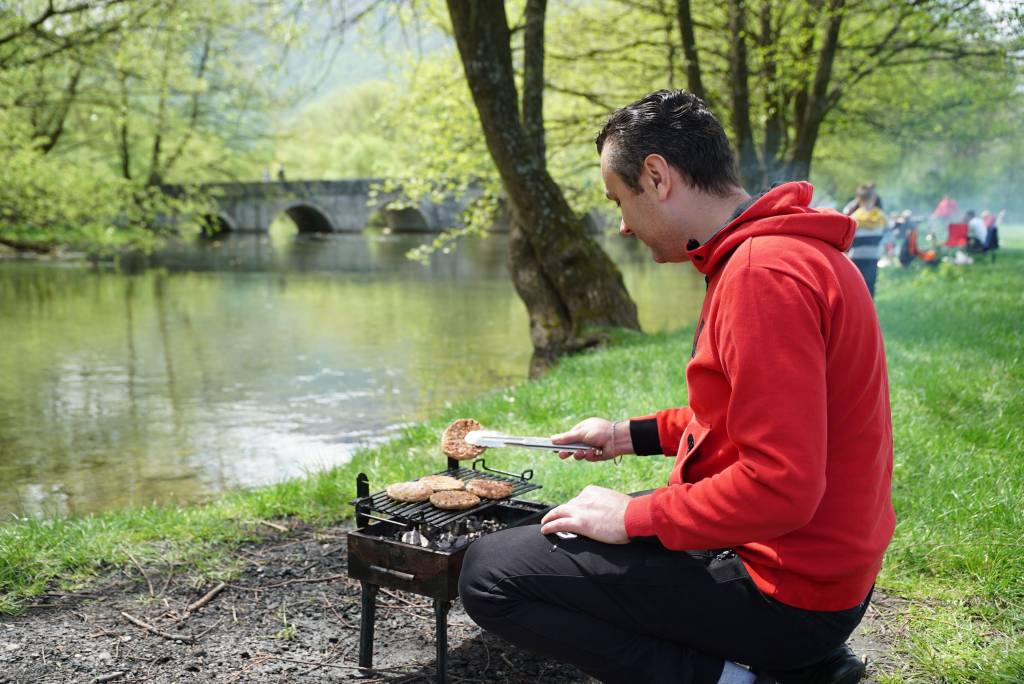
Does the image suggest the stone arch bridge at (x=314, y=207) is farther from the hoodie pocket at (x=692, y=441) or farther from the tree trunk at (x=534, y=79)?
the hoodie pocket at (x=692, y=441)

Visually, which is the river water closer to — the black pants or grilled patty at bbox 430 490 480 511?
grilled patty at bbox 430 490 480 511

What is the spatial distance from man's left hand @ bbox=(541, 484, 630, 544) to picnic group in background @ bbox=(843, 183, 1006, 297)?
33.3 feet

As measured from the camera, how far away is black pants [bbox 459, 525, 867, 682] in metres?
2.55

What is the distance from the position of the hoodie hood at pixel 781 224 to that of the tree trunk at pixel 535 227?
30.5ft

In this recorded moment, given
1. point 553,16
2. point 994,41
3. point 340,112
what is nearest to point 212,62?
point 553,16

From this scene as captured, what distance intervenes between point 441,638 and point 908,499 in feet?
9.46

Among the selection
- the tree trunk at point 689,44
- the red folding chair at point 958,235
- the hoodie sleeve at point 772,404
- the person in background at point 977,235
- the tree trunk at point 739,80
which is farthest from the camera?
the red folding chair at point 958,235

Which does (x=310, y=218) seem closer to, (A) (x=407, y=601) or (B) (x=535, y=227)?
(B) (x=535, y=227)

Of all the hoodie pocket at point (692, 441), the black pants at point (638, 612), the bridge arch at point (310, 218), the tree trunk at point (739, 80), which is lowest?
the black pants at point (638, 612)

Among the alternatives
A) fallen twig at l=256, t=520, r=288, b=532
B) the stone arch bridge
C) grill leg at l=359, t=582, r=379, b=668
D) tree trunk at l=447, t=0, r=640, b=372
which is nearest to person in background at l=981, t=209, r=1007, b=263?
tree trunk at l=447, t=0, r=640, b=372

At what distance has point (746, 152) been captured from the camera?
1736 cm

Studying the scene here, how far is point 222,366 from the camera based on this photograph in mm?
14281

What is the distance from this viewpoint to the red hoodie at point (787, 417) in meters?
2.24

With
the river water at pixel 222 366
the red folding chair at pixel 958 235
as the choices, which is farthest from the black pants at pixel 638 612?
the red folding chair at pixel 958 235
